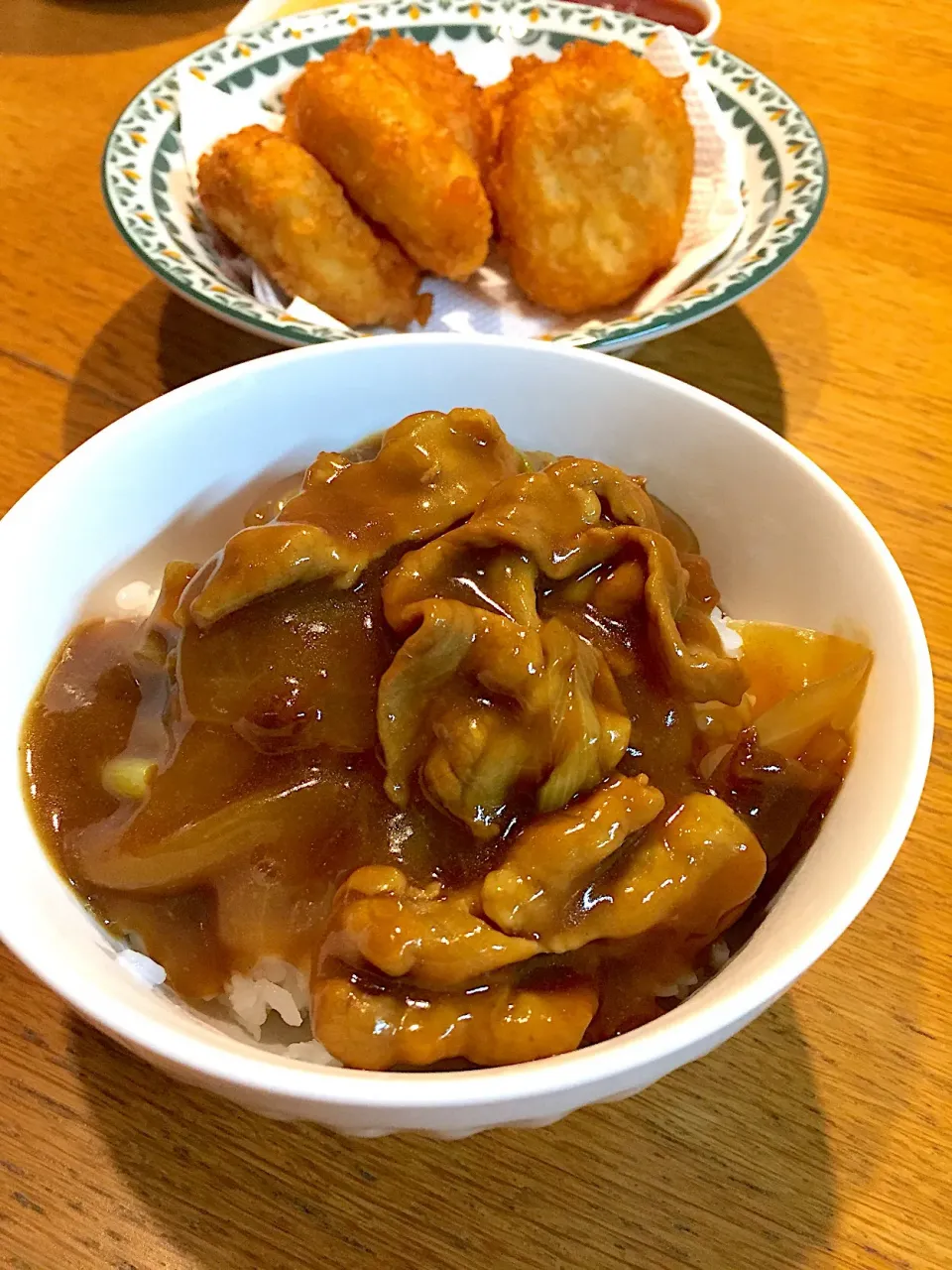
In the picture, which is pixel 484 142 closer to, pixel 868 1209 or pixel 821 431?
pixel 821 431

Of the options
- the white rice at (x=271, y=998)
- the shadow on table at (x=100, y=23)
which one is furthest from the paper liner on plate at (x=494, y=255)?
the white rice at (x=271, y=998)

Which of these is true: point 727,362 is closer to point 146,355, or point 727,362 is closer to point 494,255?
point 494,255

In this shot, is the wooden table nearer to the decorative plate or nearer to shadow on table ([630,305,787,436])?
shadow on table ([630,305,787,436])

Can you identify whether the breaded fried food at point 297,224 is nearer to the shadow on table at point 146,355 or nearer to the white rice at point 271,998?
the shadow on table at point 146,355

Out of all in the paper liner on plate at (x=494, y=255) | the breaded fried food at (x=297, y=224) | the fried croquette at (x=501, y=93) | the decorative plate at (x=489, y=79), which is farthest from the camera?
the fried croquette at (x=501, y=93)

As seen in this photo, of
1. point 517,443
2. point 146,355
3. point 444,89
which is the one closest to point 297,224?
point 146,355

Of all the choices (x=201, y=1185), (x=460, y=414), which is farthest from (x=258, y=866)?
(x=460, y=414)

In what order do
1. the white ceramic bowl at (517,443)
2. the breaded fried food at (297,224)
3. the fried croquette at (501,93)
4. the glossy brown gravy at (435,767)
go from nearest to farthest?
the white ceramic bowl at (517,443)
the glossy brown gravy at (435,767)
the breaded fried food at (297,224)
the fried croquette at (501,93)
